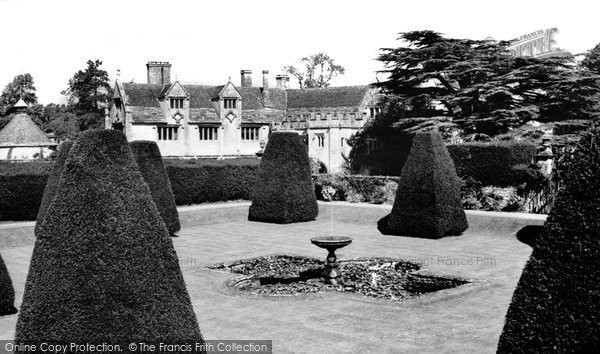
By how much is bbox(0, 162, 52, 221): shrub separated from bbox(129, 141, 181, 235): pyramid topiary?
553 cm

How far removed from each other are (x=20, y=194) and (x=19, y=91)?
57.5 m

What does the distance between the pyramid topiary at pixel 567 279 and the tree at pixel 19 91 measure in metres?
75.8

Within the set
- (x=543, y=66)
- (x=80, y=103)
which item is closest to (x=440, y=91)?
(x=543, y=66)

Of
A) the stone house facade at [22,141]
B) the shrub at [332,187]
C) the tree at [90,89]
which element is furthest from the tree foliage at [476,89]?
the tree at [90,89]

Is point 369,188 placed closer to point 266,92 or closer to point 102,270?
point 102,270

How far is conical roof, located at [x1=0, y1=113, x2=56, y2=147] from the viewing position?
47625 mm

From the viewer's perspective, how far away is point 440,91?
3734 cm

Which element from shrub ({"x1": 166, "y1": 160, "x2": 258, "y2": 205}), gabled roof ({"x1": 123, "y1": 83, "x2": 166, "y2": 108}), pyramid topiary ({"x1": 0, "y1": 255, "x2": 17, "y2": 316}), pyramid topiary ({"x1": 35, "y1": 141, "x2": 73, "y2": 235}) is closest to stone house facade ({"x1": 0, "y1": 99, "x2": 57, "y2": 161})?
gabled roof ({"x1": 123, "y1": 83, "x2": 166, "y2": 108})

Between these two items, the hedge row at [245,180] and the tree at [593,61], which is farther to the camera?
the tree at [593,61]

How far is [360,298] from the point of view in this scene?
37.9 feet

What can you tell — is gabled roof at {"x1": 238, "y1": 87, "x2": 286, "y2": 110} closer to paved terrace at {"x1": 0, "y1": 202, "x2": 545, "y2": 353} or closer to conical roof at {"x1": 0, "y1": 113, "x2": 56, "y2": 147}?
conical roof at {"x1": 0, "y1": 113, "x2": 56, "y2": 147}

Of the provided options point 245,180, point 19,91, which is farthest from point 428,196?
point 19,91

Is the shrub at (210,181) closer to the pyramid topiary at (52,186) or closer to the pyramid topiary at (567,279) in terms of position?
the pyramid topiary at (52,186)

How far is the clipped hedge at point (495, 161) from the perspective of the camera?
2319 cm
